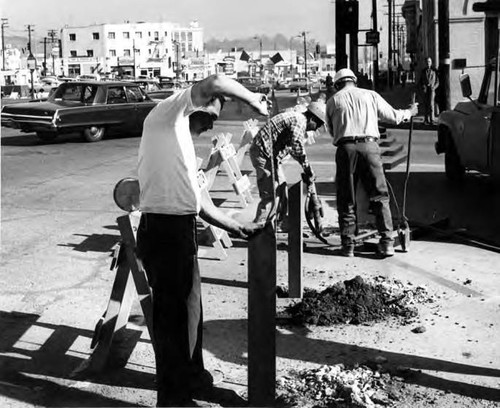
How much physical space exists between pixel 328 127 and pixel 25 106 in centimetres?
1399

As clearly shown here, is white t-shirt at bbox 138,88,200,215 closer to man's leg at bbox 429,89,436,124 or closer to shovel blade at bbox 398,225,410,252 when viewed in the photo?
shovel blade at bbox 398,225,410,252

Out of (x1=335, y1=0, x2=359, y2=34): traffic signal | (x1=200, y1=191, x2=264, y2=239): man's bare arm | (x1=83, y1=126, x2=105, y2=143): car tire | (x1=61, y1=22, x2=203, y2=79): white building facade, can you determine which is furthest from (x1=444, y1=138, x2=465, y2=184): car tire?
(x1=61, y1=22, x2=203, y2=79): white building facade

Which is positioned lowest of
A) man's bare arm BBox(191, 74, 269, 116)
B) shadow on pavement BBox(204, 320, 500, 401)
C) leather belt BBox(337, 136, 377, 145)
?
shadow on pavement BBox(204, 320, 500, 401)

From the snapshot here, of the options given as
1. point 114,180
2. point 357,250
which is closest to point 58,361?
point 357,250

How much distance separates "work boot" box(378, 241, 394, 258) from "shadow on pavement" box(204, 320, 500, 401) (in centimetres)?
230

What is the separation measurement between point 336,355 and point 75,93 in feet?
56.3

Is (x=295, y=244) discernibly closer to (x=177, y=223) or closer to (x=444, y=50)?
(x=177, y=223)

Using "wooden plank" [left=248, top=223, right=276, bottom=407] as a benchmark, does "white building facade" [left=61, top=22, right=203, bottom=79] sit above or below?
above

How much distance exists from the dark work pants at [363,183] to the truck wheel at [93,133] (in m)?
13.5

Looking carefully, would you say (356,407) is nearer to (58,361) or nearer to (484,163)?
(58,361)

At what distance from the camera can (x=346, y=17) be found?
13.5 meters

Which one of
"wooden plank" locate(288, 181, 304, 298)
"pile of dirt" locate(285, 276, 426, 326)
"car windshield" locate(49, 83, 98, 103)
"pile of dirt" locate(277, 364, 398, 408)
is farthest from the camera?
"car windshield" locate(49, 83, 98, 103)

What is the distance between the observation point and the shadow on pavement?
4.48 m

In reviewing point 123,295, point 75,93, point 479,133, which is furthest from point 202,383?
point 75,93
